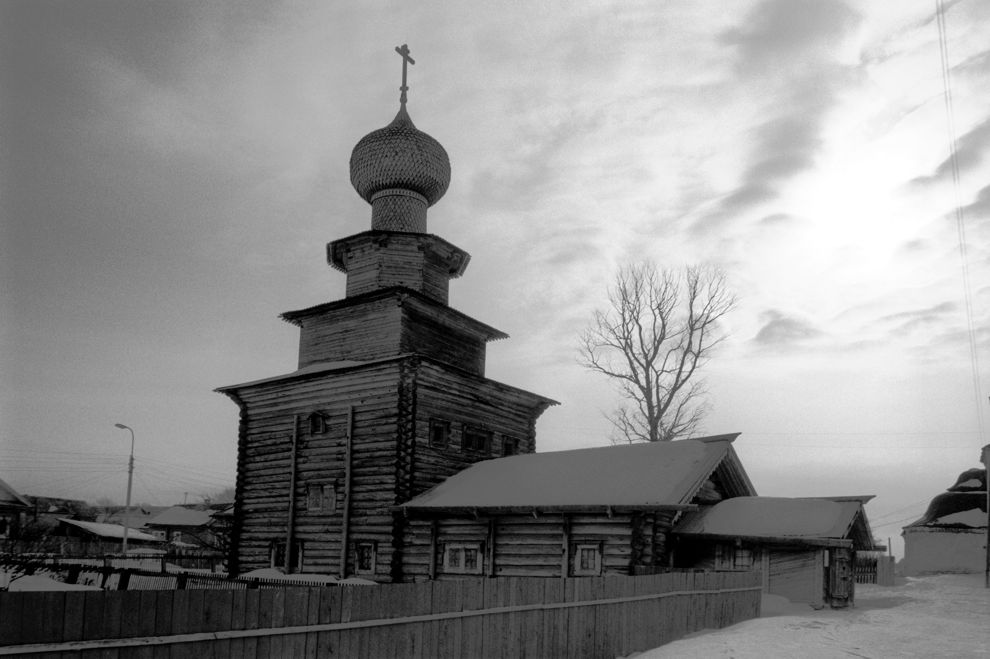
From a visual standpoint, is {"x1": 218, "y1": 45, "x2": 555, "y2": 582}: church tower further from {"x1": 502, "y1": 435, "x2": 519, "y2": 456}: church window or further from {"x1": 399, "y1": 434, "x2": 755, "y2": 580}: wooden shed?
{"x1": 399, "y1": 434, "x2": 755, "y2": 580}: wooden shed

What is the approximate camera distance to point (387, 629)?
10.5 meters

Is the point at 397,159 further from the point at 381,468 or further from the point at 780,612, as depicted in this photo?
the point at 780,612

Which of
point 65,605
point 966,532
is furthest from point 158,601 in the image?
point 966,532

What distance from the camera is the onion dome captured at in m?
32.1

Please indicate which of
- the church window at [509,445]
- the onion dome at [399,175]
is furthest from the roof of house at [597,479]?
the onion dome at [399,175]

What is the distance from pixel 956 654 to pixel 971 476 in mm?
40065

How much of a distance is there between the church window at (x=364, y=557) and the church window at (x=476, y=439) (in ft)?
15.6

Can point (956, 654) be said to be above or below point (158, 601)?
below

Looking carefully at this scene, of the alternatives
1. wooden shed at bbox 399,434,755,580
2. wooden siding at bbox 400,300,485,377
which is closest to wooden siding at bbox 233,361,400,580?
wooden shed at bbox 399,434,755,580

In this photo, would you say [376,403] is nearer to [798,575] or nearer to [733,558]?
[733,558]

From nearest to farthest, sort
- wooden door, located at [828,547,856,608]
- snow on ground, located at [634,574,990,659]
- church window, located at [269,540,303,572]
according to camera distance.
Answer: snow on ground, located at [634,574,990,659] < wooden door, located at [828,547,856,608] < church window, located at [269,540,303,572]

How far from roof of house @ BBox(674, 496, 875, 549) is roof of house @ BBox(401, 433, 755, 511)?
126 centimetres

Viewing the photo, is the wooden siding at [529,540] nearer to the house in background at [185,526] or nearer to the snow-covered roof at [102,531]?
the snow-covered roof at [102,531]

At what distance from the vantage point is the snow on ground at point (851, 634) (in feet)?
44.3
